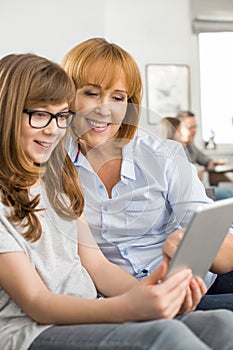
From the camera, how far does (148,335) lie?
1200mm

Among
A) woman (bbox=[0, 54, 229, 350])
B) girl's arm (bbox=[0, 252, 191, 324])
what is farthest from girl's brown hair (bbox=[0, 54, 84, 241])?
girl's arm (bbox=[0, 252, 191, 324])

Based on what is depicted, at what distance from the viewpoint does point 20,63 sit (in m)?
1.53

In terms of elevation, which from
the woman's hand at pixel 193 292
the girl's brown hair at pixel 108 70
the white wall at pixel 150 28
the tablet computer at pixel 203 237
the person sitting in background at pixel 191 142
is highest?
the white wall at pixel 150 28

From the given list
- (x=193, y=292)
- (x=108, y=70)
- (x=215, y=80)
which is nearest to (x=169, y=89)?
(x=215, y=80)

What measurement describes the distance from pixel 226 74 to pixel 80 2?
2.54 meters

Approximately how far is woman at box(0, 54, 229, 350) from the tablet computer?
0.09 ft

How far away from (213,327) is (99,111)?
620mm

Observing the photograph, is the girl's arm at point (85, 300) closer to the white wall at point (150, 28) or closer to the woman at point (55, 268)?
the woman at point (55, 268)

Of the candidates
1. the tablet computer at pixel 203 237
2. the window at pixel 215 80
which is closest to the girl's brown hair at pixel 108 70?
the tablet computer at pixel 203 237

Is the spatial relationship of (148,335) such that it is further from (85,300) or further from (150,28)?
(150,28)

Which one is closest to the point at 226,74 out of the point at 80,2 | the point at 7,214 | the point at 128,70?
the point at 80,2

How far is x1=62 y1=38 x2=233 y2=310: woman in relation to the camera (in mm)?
1755

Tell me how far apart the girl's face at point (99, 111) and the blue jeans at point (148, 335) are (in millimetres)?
522

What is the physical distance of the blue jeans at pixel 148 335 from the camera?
1177 mm
